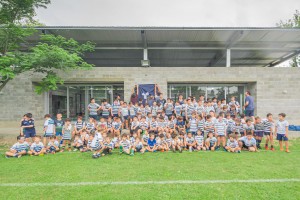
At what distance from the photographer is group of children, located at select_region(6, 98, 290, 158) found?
711 centimetres

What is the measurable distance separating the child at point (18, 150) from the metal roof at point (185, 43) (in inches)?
290

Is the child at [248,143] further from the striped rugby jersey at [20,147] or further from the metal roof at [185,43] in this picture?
the striped rugby jersey at [20,147]

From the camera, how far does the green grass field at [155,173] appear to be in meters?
3.86

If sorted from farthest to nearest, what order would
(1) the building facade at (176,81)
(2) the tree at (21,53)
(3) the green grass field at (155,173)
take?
(1) the building facade at (176,81) → (2) the tree at (21,53) → (3) the green grass field at (155,173)

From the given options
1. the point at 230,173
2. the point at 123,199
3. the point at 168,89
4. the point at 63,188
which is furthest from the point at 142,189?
the point at 168,89

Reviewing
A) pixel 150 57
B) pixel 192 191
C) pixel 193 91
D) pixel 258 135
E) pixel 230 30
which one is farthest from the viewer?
pixel 150 57

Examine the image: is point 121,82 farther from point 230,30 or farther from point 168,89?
point 230,30

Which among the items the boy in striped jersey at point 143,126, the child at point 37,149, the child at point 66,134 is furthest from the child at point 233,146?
the child at point 37,149

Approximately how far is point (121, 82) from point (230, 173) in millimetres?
9119

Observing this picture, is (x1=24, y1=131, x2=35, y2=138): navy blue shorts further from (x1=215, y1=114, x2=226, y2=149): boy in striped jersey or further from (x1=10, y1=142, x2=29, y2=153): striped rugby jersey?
(x1=215, y1=114, x2=226, y2=149): boy in striped jersey

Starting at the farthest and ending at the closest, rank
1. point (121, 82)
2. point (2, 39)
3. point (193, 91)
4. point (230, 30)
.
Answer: point (193, 91) → point (121, 82) → point (230, 30) → point (2, 39)

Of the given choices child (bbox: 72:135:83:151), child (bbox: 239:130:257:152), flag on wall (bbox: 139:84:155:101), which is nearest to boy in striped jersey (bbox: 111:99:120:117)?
child (bbox: 72:135:83:151)

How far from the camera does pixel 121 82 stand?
1272 cm

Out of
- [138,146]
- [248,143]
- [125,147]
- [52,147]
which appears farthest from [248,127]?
[52,147]
